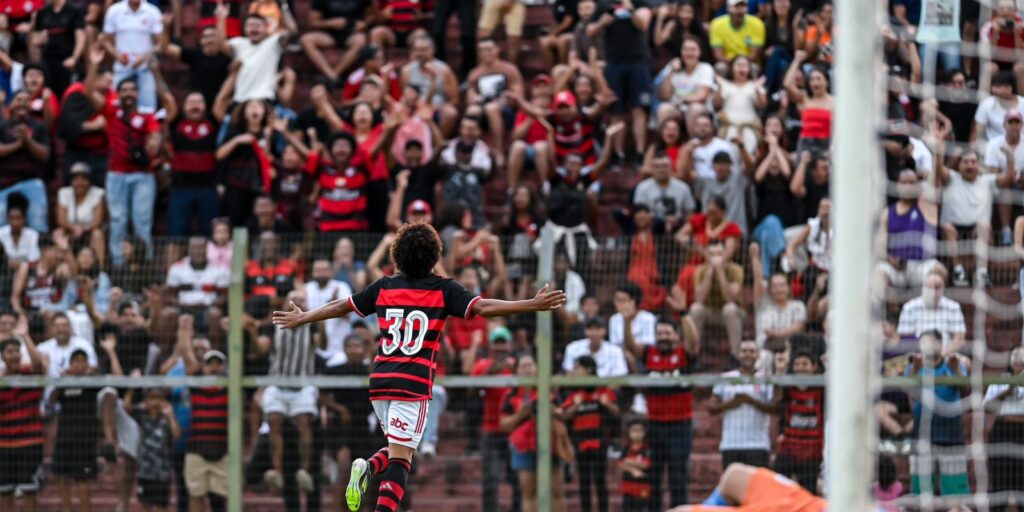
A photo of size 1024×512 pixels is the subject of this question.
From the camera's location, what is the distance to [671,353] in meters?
13.6

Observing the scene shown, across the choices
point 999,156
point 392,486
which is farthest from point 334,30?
point 392,486

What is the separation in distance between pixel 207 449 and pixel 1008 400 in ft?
21.0

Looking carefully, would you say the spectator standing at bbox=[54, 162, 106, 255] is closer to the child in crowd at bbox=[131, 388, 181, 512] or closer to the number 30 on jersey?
the child in crowd at bbox=[131, 388, 181, 512]

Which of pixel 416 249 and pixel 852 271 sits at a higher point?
pixel 416 249

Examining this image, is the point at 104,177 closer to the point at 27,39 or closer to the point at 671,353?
the point at 27,39

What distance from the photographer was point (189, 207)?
16297 millimetres

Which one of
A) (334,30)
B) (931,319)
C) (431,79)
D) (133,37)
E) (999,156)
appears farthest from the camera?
(334,30)

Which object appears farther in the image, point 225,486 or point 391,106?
point 391,106

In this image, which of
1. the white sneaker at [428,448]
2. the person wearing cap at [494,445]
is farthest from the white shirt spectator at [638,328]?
the white sneaker at [428,448]

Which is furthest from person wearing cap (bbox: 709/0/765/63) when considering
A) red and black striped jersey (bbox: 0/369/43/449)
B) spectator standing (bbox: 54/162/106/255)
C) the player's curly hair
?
the player's curly hair

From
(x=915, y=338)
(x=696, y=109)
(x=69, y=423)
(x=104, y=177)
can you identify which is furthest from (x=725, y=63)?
(x=69, y=423)

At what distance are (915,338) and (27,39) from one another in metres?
10.2

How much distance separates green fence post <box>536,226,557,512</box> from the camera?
13.4m

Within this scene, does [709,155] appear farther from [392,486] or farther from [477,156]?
[392,486]
